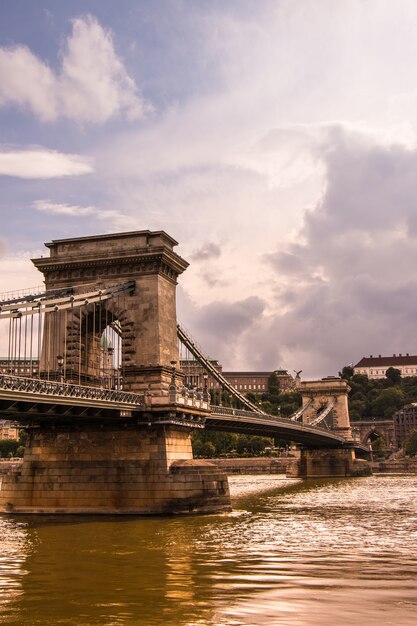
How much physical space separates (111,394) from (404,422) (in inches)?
6546

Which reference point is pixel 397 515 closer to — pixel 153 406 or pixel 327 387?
pixel 153 406

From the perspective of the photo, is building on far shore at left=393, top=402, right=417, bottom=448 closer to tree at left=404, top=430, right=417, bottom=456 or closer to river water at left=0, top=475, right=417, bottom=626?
tree at left=404, top=430, right=417, bottom=456

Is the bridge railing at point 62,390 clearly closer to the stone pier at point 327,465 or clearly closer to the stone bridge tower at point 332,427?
the stone pier at point 327,465

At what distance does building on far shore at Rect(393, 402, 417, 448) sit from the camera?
190m

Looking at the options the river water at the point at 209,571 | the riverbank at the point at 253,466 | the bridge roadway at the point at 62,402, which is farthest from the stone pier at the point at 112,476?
the riverbank at the point at 253,466

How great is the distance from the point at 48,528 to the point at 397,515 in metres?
16.2

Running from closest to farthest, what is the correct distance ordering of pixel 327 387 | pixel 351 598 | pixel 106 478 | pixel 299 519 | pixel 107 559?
1. pixel 351 598
2. pixel 107 559
3. pixel 299 519
4. pixel 106 478
5. pixel 327 387

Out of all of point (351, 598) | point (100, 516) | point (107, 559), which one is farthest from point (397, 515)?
point (351, 598)

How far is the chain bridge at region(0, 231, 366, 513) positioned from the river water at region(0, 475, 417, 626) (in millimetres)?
2600

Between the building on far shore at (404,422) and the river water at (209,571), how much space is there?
162 metres

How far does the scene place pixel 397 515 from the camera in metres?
36.0

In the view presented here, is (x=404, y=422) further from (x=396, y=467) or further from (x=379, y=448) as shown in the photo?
(x=396, y=467)

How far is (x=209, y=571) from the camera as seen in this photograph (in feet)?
63.5

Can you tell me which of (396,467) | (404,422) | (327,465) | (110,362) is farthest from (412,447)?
(110,362)
